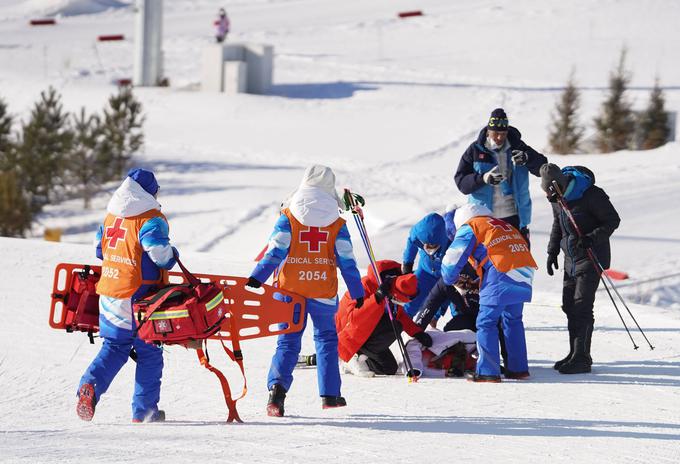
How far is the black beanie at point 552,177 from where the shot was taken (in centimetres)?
816

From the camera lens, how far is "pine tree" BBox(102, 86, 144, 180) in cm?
2657

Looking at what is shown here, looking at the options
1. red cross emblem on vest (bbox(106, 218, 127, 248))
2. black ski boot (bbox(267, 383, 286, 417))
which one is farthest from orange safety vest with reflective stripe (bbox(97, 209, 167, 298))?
black ski boot (bbox(267, 383, 286, 417))

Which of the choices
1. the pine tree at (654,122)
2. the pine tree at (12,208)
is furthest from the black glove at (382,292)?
the pine tree at (654,122)

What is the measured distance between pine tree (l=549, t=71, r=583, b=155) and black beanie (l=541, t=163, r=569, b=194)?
16.9m

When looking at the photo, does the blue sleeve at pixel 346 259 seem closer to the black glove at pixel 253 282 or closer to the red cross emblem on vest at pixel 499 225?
the black glove at pixel 253 282

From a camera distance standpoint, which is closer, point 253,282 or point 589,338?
point 253,282

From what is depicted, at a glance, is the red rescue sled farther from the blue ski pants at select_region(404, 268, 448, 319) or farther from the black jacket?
the black jacket

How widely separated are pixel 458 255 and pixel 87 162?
19.3 meters

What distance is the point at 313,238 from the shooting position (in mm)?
7129

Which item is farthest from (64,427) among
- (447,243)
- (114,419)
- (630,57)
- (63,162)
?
(630,57)

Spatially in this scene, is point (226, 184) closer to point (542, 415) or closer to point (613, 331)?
point (613, 331)

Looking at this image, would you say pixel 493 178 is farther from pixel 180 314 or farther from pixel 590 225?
pixel 180 314

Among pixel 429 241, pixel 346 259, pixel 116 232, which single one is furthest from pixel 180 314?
pixel 429 241

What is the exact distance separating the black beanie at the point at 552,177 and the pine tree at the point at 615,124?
1769 centimetres
